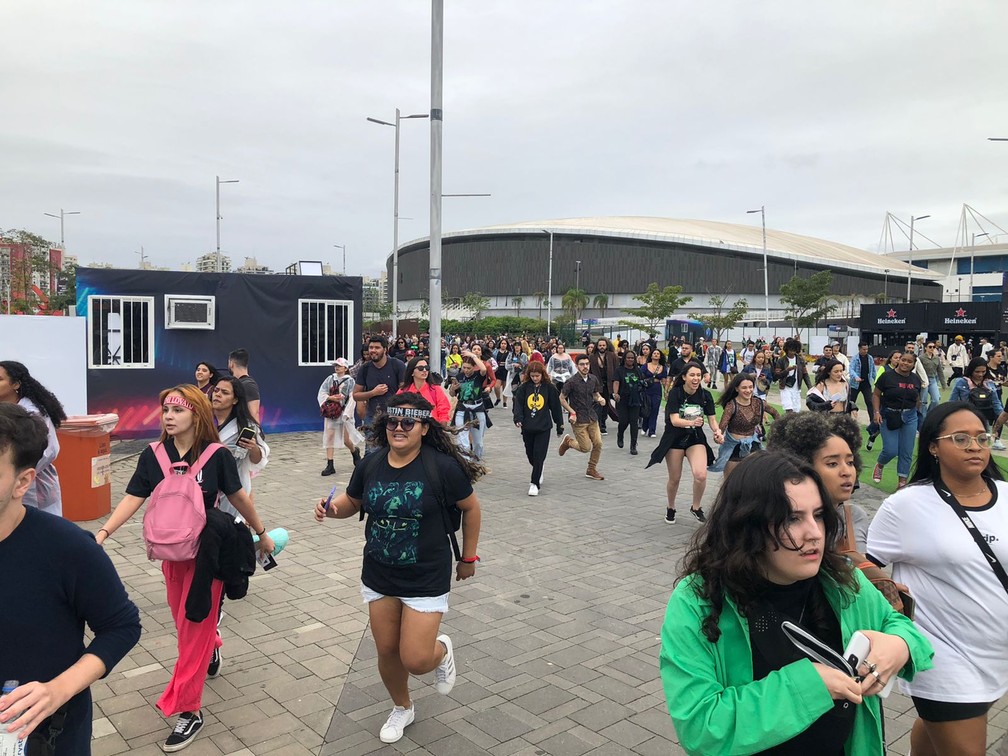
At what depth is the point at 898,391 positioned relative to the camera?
30.3ft

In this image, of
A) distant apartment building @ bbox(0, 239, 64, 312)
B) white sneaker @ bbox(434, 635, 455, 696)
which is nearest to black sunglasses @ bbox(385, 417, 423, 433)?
white sneaker @ bbox(434, 635, 455, 696)

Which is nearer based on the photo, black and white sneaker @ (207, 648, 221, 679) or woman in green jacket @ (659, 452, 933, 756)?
woman in green jacket @ (659, 452, 933, 756)

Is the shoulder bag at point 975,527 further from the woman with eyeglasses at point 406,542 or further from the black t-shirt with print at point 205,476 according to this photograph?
the black t-shirt with print at point 205,476

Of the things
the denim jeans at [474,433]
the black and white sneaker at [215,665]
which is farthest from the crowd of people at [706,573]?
the denim jeans at [474,433]

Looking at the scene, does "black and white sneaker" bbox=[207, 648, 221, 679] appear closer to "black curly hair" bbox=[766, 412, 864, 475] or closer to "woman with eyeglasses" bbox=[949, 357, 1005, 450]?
"black curly hair" bbox=[766, 412, 864, 475]

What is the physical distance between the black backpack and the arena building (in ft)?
286

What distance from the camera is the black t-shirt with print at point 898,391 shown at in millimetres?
9250

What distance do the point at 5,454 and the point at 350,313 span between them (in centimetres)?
1308

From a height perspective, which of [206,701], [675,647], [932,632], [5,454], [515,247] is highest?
[515,247]

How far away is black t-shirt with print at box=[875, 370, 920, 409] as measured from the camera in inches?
364

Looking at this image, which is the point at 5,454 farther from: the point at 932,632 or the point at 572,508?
the point at 572,508

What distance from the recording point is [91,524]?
796 cm

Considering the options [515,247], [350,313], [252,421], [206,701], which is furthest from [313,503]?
[515,247]

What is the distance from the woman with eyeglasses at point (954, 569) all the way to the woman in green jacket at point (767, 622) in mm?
1013
